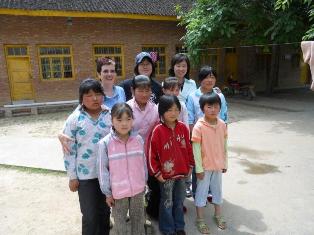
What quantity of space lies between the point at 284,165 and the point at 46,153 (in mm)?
4446

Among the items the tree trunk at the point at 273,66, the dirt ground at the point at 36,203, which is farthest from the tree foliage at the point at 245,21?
the dirt ground at the point at 36,203

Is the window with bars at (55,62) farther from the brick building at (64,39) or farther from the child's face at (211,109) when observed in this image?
the child's face at (211,109)

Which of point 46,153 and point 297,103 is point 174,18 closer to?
point 297,103

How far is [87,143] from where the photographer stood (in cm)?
257

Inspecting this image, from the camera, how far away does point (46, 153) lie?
6.28m

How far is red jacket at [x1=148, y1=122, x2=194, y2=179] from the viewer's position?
2832mm

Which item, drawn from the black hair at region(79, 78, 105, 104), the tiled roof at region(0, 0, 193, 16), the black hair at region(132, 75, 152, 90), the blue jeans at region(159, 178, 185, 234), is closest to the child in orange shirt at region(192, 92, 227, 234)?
the blue jeans at region(159, 178, 185, 234)

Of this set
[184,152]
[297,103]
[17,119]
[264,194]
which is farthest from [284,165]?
[17,119]

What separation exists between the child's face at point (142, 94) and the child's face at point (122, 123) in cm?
40

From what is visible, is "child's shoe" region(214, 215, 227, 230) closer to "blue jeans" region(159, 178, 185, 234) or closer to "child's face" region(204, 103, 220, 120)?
"blue jeans" region(159, 178, 185, 234)

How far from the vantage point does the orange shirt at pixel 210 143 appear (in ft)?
10.2

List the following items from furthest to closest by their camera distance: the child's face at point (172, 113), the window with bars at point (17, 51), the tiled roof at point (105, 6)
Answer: the window with bars at point (17, 51)
the tiled roof at point (105, 6)
the child's face at point (172, 113)

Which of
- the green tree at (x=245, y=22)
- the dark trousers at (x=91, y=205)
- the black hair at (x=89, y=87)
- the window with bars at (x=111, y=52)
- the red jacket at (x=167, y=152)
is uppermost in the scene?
the green tree at (x=245, y=22)

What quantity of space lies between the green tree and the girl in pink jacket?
26.1 ft
